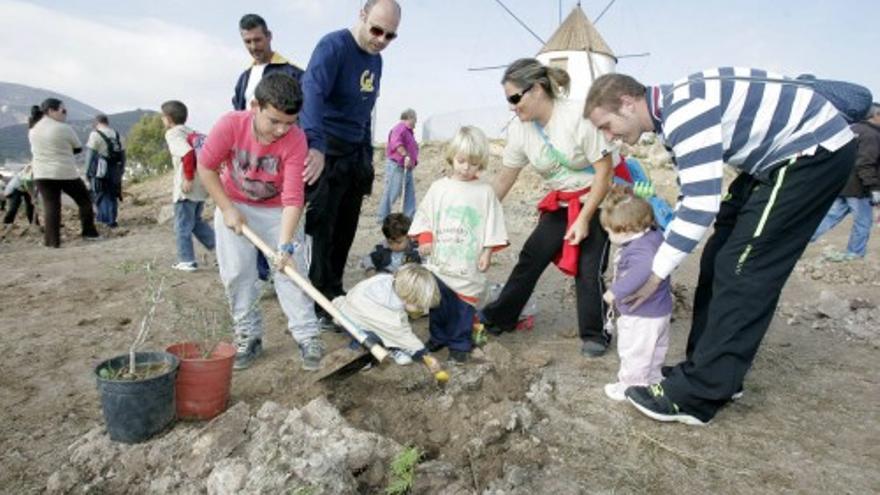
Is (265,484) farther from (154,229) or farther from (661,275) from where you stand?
(154,229)

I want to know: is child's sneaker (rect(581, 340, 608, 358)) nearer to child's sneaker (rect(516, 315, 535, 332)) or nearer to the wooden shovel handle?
child's sneaker (rect(516, 315, 535, 332))

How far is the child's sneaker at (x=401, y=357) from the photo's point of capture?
11.7ft

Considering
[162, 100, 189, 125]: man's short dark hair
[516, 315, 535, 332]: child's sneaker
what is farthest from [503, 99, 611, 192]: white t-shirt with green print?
[162, 100, 189, 125]: man's short dark hair

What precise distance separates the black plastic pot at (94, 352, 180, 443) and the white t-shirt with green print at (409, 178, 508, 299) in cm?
188

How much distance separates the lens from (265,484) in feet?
6.77

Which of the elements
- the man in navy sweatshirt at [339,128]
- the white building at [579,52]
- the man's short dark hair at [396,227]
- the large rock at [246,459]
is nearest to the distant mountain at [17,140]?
the white building at [579,52]

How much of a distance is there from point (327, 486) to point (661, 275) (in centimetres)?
182

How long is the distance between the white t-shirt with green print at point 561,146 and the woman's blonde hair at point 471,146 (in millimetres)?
301

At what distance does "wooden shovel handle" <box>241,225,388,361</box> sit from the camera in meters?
3.06

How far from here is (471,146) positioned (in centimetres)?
394

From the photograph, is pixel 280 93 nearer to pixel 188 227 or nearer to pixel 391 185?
pixel 188 227

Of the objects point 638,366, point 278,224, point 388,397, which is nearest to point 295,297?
point 278,224

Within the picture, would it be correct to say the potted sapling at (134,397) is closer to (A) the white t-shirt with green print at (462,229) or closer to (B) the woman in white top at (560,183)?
(A) the white t-shirt with green print at (462,229)

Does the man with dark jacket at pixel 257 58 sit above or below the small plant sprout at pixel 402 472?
above
